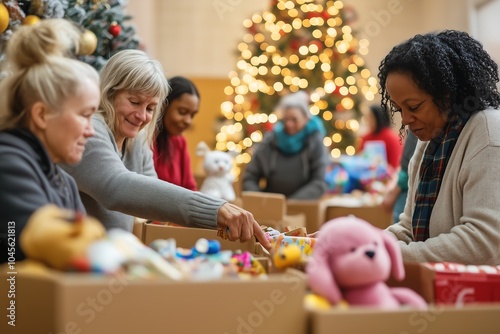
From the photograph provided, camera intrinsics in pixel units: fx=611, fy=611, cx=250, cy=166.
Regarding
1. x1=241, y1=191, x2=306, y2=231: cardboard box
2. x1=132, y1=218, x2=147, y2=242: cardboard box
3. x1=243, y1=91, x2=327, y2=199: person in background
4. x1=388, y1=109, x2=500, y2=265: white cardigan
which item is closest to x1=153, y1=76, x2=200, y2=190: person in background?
x1=241, y1=191, x2=306, y2=231: cardboard box

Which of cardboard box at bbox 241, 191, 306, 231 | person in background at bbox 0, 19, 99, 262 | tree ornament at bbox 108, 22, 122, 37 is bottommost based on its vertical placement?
cardboard box at bbox 241, 191, 306, 231

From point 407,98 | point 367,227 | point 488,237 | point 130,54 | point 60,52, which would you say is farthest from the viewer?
point 130,54

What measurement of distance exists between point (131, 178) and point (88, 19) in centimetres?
171

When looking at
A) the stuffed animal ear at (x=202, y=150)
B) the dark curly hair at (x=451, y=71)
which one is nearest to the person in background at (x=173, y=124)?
the stuffed animal ear at (x=202, y=150)

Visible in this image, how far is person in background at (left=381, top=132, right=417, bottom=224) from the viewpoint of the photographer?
2.88 meters

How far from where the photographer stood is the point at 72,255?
0.90 meters

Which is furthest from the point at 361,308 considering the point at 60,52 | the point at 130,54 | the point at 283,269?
the point at 130,54

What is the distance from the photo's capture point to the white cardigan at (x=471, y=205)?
1471 mm

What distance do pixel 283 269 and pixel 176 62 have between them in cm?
699

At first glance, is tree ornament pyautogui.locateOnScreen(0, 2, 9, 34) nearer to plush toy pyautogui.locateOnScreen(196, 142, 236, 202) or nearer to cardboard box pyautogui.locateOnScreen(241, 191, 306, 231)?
cardboard box pyautogui.locateOnScreen(241, 191, 306, 231)

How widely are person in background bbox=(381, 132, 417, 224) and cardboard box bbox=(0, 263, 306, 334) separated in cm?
196

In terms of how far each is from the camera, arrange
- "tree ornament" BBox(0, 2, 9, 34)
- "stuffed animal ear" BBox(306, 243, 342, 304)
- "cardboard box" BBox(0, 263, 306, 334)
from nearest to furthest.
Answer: "cardboard box" BBox(0, 263, 306, 334)
"stuffed animal ear" BBox(306, 243, 342, 304)
"tree ornament" BBox(0, 2, 9, 34)

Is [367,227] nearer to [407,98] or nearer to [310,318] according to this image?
[310,318]

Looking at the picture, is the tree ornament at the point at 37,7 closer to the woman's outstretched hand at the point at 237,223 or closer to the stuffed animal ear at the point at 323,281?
the woman's outstretched hand at the point at 237,223
